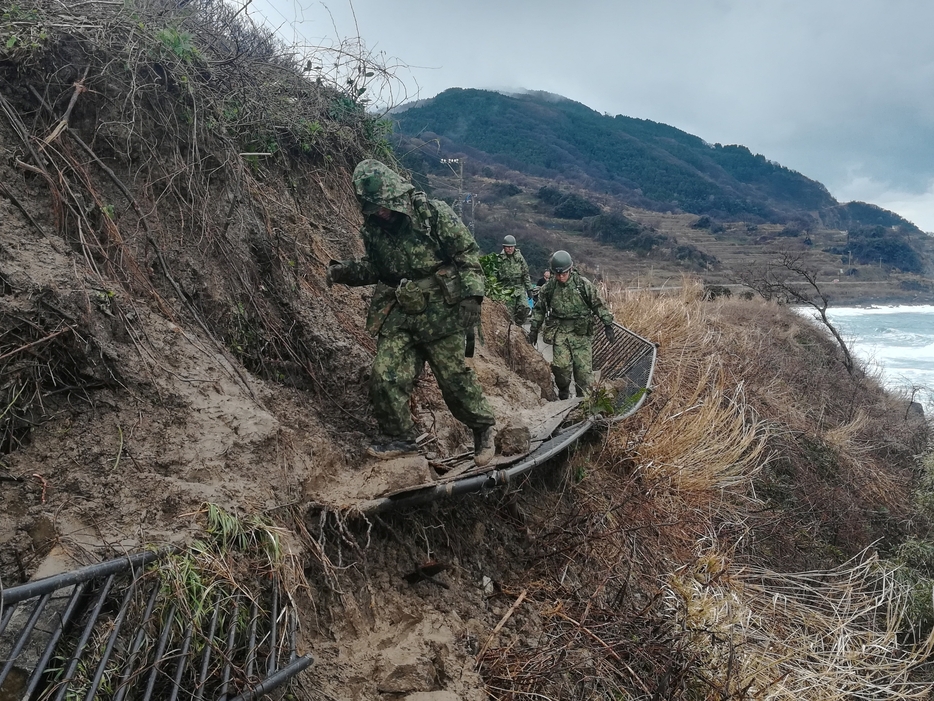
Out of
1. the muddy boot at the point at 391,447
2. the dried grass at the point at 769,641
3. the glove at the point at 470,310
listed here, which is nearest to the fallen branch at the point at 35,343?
the muddy boot at the point at 391,447

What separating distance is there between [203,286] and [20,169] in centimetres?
96

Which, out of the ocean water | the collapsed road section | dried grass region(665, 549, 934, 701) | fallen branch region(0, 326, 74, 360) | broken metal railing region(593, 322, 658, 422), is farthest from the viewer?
the ocean water

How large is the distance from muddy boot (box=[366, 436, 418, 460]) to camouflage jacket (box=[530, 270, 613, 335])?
337 cm

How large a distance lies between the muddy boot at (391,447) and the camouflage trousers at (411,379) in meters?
0.04

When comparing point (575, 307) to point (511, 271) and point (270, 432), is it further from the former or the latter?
point (270, 432)

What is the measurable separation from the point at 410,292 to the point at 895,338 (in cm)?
3547

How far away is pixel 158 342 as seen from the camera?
2848 millimetres

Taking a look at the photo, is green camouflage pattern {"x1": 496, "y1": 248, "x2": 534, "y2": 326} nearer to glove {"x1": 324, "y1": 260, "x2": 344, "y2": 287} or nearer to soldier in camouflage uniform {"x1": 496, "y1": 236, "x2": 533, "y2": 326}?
soldier in camouflage uniform {"x1": 496, "y1": 236, "x2": 533, "y2": 326}

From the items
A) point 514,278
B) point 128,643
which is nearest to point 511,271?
point 514,278

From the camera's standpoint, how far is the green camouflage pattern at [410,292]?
11.8 ft

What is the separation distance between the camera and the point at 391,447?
11.8ft

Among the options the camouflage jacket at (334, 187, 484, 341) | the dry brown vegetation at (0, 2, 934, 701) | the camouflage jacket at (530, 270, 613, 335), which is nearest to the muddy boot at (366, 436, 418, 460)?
the dry brown vegetation at (0, 2, 934, 701)

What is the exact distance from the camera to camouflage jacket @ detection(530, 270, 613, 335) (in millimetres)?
6668

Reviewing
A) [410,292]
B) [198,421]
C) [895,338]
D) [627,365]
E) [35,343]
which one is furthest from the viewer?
[895,338]
